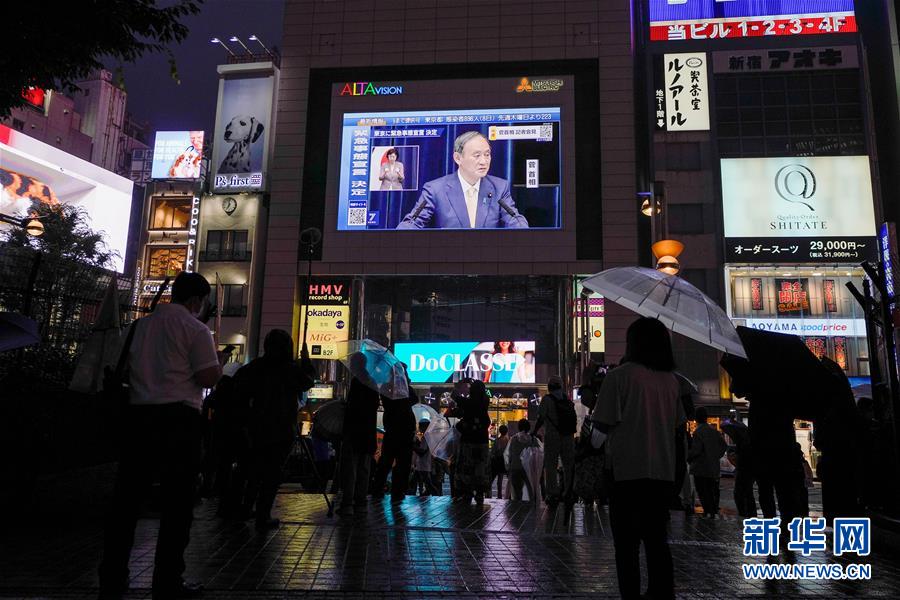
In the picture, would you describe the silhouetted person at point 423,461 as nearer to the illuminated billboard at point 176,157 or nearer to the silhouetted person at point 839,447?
the silhouetted person at point 839,447

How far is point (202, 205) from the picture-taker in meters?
37.6

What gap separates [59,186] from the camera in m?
40.3

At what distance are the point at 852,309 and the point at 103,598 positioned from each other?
3376 cm

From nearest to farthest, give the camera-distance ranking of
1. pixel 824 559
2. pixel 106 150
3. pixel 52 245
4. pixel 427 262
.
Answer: pixel 824 559 < pixel 52 245 < pixel 427 262 < pixel 106 150

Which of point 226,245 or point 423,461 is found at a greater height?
point 226,245

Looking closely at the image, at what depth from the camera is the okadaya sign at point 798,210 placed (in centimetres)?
3062

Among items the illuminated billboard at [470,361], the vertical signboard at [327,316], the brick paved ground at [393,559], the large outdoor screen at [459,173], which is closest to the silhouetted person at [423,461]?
the brick paved ground at [393,559]

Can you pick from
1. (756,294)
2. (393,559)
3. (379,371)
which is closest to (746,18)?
(756,294)

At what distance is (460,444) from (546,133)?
2555cm

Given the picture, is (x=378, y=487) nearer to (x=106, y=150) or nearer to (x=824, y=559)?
(x=824, y=559)

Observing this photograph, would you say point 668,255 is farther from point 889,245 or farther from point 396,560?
point 396,560

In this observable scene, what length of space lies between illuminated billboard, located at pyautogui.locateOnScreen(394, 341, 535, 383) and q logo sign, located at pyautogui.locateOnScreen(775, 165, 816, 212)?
1384 cm

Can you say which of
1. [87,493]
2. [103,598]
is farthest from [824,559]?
[87,493]

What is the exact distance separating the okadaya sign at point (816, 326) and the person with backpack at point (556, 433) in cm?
2361
